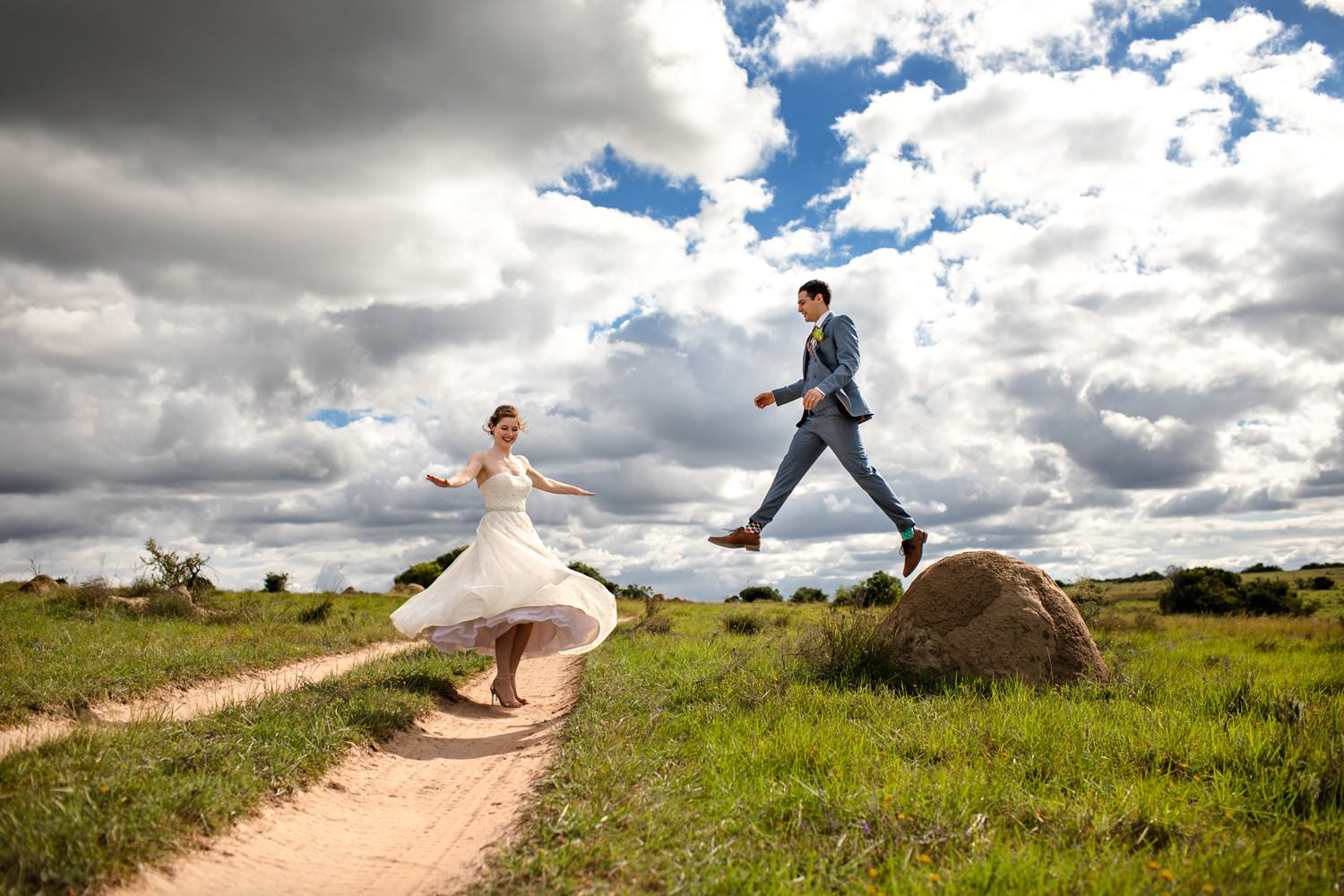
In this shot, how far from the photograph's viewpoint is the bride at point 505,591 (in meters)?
9.45

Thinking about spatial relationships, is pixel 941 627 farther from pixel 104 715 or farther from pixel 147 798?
pixel 104 715

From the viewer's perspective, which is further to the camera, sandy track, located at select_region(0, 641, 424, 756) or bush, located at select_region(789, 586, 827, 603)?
bush, located at select_region(789, 586, 827, 603)

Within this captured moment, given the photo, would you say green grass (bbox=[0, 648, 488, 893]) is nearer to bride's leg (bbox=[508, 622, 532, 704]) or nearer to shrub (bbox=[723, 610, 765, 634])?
bride's leg (bbox=[508, 622, 532, 704])

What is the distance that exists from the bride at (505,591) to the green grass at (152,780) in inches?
53.1

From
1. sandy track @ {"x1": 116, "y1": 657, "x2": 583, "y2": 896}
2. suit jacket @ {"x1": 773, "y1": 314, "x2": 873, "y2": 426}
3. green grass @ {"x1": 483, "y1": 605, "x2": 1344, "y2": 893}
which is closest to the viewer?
green grass @ {"x1": 483, "y1": 605, "x2": 1344, "y2": 893}

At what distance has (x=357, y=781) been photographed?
6691 millimetres

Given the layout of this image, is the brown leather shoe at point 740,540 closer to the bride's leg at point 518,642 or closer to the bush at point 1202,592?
the bride's leg at point 518,642

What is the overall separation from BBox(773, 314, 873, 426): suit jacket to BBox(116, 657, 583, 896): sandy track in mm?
4206

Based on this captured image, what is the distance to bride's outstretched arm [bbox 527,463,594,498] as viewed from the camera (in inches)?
417

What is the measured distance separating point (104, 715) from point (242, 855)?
17.1 ft

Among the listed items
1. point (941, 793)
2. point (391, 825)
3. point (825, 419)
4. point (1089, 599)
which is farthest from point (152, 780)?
point (1089, 599)

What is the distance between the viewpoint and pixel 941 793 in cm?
529

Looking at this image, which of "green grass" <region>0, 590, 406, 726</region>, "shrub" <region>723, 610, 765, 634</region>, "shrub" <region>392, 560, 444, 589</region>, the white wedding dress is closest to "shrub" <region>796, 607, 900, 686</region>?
the white wedding dress

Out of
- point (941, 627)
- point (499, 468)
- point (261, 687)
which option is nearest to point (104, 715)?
point (261, 687)
